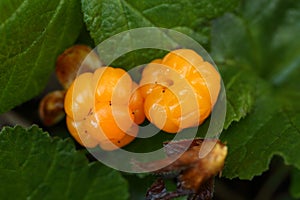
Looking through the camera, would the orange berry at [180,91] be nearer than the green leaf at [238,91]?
Yes

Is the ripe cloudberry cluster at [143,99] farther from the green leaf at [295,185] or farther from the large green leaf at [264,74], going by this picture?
the green leaf at [295,185]

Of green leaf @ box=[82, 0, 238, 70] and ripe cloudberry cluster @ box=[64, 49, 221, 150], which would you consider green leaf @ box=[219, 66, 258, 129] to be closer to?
ripe cloudberry cluster @ box=[64, 49, 221, 150]

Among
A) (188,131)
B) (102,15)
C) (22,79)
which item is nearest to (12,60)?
(22,79)

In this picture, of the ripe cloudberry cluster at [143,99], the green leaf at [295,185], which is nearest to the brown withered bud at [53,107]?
the ripe cloudberry cluster at [143,99]

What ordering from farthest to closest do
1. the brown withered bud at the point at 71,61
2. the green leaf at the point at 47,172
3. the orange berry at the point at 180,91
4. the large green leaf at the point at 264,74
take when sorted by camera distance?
1. the brown withered bud at the point at 71,61
2. the large green leaf at the point at 264,74
3. the orange berry at the point at 180,91
4. the green leaf at the point at 47,172

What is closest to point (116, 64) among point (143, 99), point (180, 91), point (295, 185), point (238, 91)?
point (143, 99)

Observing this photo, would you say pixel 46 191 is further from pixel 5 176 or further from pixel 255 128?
pixel 255 128

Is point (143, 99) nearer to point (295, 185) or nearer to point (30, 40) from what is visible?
point (30, 40)
